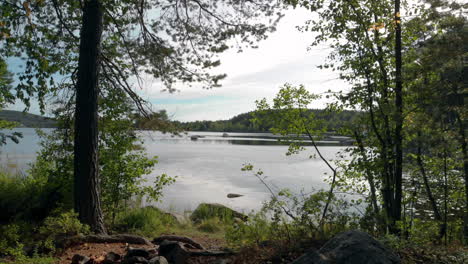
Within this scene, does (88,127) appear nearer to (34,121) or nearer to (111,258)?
(34,121)

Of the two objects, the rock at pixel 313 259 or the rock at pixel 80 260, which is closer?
the rock at pixel 313 259

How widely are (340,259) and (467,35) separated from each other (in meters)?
5.20

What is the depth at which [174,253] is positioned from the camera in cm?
423

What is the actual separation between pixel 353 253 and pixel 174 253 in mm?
2313

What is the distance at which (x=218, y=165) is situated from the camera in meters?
29.3

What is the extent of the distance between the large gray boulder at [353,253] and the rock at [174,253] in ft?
5.11

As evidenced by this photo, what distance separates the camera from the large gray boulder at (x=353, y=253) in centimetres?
319

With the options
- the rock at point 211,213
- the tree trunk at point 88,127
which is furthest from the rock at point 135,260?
the rock at point 211,213

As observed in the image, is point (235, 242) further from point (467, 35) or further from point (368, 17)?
point (467, 35)

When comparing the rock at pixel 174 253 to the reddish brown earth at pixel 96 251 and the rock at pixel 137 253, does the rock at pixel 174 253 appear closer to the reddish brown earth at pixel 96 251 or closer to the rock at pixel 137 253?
the reddish brown earth at pixel 96 251

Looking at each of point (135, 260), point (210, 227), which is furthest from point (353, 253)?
point (210, 227)

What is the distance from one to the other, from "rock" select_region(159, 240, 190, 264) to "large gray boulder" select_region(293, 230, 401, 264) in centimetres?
156

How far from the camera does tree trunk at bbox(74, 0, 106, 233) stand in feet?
18.1

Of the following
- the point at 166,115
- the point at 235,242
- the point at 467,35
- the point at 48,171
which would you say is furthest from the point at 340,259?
the point at 48,171
